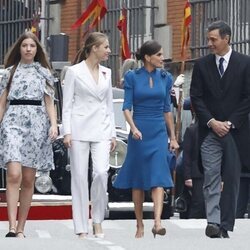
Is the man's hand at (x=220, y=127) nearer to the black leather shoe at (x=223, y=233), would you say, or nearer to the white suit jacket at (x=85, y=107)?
the black leather shoe at (x=223, y=233)

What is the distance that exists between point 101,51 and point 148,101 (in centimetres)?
62

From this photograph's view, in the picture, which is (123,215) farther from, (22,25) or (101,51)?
(22,25)

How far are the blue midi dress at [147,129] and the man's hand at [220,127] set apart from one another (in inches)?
26.8

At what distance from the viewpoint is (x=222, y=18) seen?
30.3 m

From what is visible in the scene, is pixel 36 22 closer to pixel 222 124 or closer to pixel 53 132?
pixel 53 132

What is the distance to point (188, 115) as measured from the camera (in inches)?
982

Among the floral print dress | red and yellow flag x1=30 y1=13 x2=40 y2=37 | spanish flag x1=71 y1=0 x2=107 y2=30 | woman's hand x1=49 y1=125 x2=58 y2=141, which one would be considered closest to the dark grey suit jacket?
woman's hand x1=49 y1=125 x2=58 y2=141

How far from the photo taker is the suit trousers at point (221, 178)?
15.4m

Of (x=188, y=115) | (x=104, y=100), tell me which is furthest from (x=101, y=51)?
(x=188, y=115)

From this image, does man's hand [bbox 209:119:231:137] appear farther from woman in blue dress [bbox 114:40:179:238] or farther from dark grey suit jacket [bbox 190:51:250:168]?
woman in blue dress [bbox 114:40:179:238]

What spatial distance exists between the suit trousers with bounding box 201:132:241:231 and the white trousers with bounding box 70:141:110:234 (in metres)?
0.89

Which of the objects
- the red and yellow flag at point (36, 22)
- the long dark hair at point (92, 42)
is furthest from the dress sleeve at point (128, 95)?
the red and yellow flag at point (36, 22)

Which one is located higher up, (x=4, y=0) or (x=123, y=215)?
(x=4, y=0)

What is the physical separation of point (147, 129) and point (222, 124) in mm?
841
